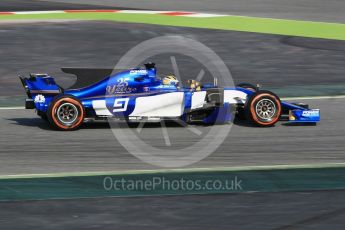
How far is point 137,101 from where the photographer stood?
537 inches

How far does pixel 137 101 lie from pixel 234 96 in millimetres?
1725

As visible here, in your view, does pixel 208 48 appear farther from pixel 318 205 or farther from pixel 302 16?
pixel 318 205

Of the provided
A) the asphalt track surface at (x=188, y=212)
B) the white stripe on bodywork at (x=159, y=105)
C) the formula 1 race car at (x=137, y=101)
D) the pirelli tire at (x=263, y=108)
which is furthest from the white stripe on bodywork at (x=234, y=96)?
the asphalt track surface at (x=188, y=212)

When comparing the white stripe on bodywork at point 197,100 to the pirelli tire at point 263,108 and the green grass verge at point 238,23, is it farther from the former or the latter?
the green grass verge at point 238,23

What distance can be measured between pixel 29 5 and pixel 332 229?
21.8m

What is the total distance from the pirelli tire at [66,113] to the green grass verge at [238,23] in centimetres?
1150

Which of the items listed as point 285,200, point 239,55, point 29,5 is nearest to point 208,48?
point 239,55

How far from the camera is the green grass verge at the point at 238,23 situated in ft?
79.1

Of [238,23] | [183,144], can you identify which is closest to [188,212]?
[183,144]

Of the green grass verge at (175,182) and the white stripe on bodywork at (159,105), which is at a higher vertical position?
the white stripe on bodywork at (159,105)

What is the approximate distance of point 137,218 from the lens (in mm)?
8992

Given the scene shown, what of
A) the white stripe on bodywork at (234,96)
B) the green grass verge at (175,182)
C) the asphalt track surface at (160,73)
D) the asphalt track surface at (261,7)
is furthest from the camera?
the asphalt track surface at (261,7)

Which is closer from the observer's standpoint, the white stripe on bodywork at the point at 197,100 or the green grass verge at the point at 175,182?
the green grass verge at the point at 175,182

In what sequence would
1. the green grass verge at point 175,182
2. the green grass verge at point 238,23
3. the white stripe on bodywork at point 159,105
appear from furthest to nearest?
1. the green grass verge at point 238,23
2. the white stripe on bodywork at point 159,105
3. the green grass verge at point 175,182
